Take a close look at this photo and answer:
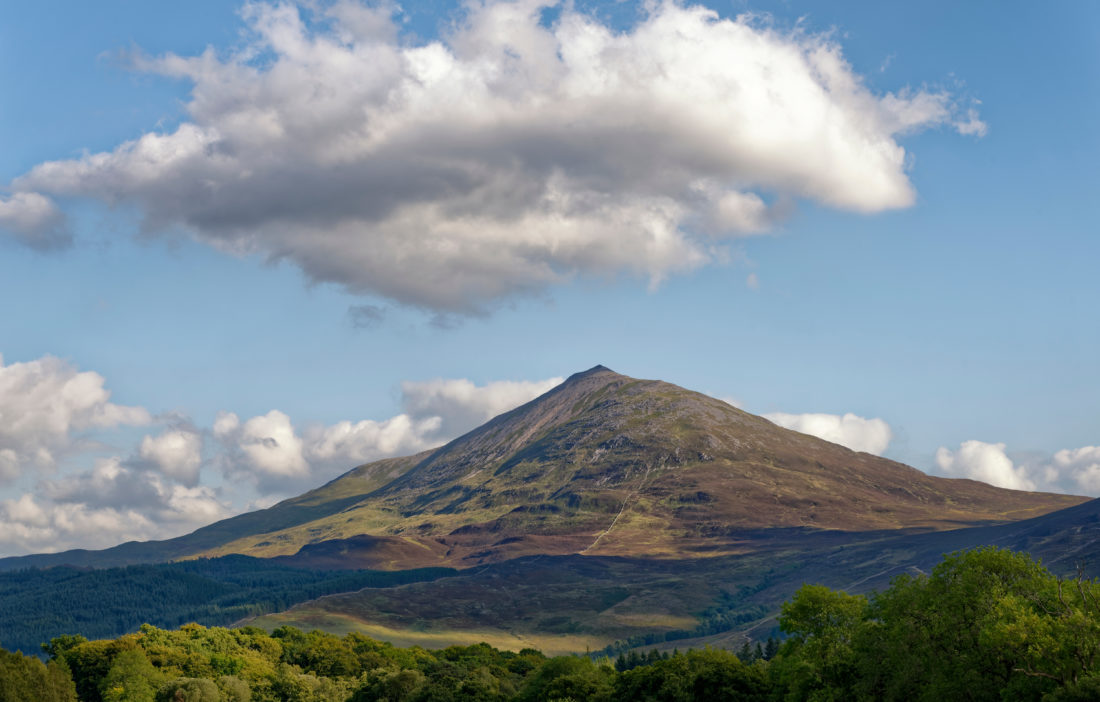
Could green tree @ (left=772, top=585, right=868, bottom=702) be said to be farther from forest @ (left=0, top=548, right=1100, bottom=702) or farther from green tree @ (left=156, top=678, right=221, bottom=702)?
green tree @ (left=156, top=678, right=221, bottom=702)

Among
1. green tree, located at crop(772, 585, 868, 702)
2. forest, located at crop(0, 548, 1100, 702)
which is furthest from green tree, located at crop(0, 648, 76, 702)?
green tree, located at crop(772, 585, 868, 702)

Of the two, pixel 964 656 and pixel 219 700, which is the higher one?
pixel 964 656

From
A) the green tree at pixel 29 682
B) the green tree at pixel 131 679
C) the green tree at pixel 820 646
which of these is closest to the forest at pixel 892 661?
the green tree at pixel 820 646

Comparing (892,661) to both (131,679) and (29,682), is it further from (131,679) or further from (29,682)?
(131,679)

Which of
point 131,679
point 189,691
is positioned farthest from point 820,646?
point 131,679

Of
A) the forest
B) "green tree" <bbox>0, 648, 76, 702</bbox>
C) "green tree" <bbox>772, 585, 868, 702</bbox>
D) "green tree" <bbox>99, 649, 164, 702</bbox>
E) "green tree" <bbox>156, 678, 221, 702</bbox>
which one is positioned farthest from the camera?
"green tree" <bbox>99, 649, 164, 702</bbox>

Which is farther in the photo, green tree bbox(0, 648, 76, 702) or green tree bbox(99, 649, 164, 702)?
green tree bbox(99, 649, 164, 702)

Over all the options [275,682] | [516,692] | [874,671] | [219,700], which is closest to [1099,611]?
[874,671]

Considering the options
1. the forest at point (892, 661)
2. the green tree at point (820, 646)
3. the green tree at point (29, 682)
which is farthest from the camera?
the green tree at point (29, 682)

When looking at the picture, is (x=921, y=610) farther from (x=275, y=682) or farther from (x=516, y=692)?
(x=275, y=682)

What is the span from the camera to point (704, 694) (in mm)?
125938

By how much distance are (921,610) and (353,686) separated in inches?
5488

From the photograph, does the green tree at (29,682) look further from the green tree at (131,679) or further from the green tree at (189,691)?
the green tree at (189,691)

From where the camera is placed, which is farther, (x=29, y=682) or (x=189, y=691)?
(x=189, y=691)
